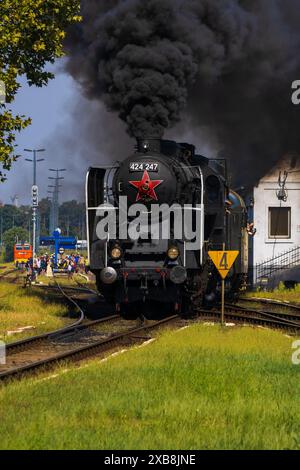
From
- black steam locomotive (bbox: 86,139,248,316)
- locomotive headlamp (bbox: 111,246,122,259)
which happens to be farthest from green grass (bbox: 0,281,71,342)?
locomotive headlamp (bbox: 111,246,122,259)

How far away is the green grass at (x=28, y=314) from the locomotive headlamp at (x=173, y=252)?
328 cm

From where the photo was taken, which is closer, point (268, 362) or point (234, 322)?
point (268, 362)

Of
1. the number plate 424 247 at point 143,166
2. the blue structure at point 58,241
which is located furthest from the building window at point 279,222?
the blue structure at point 58,241

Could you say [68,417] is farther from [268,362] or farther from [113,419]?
[268,362]

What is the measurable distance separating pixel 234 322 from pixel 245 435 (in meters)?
11.4

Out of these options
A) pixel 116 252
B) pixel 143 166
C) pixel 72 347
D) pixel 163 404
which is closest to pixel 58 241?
→ pixel 116 252

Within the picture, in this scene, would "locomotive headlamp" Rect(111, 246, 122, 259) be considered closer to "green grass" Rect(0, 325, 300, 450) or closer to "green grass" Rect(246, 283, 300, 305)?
"green grass" Rect(0, 325, 300, 450)

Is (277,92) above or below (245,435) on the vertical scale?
above

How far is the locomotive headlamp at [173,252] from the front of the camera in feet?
53.2

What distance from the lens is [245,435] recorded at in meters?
6.51

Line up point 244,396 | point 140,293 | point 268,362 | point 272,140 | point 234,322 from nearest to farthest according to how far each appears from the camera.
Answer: point 244,396 < point 268,362 < point 140,293 < point 234,322 < point 272,140

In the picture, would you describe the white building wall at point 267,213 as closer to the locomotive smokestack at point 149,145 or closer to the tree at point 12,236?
the locomotive smokestack at point 149,145

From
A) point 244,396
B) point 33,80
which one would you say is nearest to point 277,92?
point 33,80

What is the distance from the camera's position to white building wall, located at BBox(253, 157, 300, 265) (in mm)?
35125
